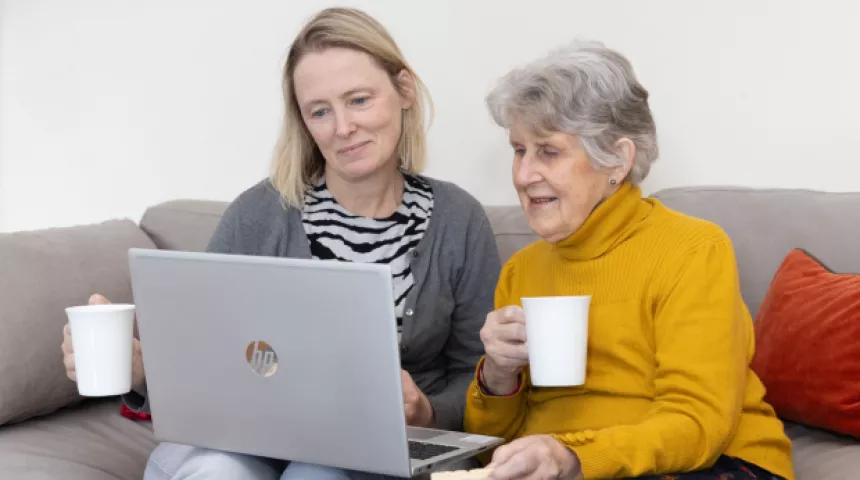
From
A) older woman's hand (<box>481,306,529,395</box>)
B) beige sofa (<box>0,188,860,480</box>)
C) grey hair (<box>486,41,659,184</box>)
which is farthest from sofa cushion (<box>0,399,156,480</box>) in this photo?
grey hair (<box>486,41,659,184</box>)

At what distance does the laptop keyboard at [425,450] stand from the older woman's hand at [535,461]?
0.18 m

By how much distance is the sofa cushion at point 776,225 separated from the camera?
198 cm

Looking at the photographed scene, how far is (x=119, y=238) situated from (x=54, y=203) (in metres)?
0.82

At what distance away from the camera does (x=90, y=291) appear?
2.13 meters

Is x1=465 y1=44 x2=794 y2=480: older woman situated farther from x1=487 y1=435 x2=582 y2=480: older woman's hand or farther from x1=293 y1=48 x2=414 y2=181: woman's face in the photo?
x1=293 y1=48 x2=414 y2=181: woman's face

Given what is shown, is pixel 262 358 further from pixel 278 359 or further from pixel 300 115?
pixel 300 115

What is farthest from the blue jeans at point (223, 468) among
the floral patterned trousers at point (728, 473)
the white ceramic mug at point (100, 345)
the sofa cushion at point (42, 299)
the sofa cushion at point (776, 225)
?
the sofa cushion at point (776, 225)

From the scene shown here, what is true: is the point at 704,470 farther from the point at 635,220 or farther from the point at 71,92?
the point at 71,92

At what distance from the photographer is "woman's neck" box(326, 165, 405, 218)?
6.50 feet

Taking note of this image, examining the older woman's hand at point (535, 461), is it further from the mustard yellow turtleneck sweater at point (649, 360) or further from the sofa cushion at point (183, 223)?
the sofa cushion at point (183, 223)

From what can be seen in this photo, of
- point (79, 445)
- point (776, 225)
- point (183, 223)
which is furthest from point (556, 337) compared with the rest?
point (183, 223)

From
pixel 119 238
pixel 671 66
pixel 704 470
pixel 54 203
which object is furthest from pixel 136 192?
pixel 704 470

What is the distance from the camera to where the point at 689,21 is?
2.35 m

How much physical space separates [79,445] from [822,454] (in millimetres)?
1360
